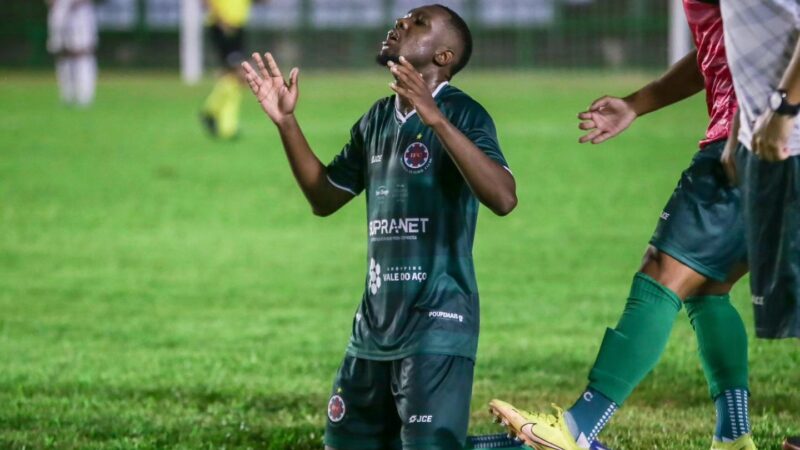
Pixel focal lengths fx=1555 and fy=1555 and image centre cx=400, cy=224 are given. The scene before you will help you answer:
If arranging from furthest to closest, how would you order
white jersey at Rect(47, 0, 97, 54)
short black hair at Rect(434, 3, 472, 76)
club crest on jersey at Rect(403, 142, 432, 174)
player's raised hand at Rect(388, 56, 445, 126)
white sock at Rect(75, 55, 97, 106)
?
white jersey at Rect(47, 0, 97, 54), white sock at Rect(75, 55, 97, 106), short black hair at Rect(434, 3, 472, 76), club crest on jersey at Rect(403, 142, 432, 174), player's raised hand at Rect(388, 56, 445, 126)

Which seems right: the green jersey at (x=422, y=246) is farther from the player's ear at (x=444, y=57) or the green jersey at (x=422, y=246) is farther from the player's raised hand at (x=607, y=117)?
the player's raised hand at (x=607, y=117)

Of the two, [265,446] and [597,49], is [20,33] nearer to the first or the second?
[597,49]

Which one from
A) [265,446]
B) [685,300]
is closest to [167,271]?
[265,446]

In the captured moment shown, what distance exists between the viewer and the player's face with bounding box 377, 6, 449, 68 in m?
4.39

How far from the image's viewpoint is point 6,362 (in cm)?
763

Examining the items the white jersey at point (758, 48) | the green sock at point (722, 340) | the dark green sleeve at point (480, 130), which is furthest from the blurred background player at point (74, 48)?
the white jersey at point (758, 48)

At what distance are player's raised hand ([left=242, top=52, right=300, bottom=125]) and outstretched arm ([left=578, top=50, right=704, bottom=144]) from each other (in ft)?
3.20

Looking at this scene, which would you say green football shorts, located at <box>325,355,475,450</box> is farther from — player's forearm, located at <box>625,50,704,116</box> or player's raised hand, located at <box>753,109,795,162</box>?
player's forearm, located at <box>625,50,704,116</box>

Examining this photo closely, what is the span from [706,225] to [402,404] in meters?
1.04

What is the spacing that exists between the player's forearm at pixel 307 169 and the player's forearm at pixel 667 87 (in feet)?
3.49

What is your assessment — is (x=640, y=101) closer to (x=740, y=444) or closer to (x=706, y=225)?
(x=706, y=225)

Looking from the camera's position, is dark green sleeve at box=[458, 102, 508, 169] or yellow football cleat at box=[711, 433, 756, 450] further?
yellow football cleat at box=[711, 433, 756, 450]

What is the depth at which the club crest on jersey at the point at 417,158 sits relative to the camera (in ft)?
14.3

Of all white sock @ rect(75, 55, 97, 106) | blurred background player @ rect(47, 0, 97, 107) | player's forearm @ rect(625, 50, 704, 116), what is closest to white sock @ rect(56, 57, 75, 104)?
blurred background player @ rect(47, 0, 97, 107)
